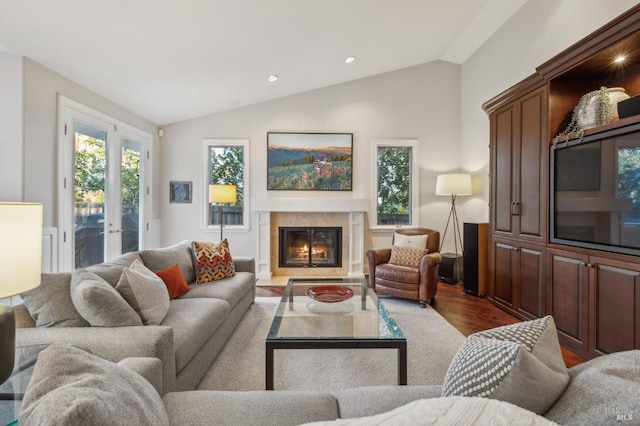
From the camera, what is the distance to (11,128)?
2686mm

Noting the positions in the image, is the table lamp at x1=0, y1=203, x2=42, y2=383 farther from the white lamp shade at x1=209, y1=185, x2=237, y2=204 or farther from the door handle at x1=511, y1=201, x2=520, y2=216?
the door handle at x1=511, y1=201, x2=520, y2=216

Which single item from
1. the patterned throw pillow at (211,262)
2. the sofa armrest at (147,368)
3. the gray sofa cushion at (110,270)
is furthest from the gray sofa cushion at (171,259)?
the sofa armrest at (147,368)

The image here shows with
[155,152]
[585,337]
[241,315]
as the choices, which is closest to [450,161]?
[585,337]

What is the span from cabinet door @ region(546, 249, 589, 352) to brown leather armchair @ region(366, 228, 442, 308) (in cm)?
111

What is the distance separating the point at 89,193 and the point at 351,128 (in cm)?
381

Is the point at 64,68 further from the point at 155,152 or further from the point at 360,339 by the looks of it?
the point at 360,339

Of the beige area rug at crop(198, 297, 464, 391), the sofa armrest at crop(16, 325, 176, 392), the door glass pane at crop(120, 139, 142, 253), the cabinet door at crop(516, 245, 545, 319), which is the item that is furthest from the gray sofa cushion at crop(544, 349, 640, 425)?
the door glass pane at crop(120, 139, 142, 253)

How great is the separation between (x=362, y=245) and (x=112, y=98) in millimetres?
4031

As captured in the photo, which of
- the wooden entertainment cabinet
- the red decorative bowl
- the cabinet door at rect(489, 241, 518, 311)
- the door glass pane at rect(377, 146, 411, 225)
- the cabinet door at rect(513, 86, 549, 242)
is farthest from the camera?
the door glass pane at rect(377, 146, 411, 225)

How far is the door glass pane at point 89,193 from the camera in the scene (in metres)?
3.46

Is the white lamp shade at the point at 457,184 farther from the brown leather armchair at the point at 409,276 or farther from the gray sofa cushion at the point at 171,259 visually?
the gray sofa cushion at the point at 171,259

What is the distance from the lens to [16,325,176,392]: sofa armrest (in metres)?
1.51

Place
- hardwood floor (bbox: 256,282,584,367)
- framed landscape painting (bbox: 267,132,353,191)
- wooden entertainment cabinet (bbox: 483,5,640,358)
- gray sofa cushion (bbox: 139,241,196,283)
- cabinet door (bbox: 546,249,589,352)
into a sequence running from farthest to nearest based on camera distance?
framed landscape painting (bbox: 267,132,353,191) → hardwood floor (bbox: 256,282,584,367) → gray sofa cushion (bbox: 139,241,196,283) → cabinet door (bbox: 546,249,589,352) → wooden entertainment cabinet (bbox: 483,5,640,358)

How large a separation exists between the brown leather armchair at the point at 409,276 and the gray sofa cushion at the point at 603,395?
2806mm
